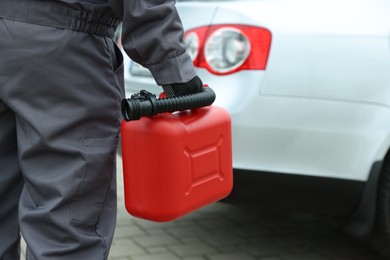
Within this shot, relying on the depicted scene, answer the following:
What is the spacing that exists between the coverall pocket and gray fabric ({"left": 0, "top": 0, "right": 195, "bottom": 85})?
26 cm

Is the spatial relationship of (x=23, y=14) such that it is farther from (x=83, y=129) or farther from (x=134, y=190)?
(x=134, y=190)

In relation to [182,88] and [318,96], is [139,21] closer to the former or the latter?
[182,88]

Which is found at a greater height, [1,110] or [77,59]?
[77,59]

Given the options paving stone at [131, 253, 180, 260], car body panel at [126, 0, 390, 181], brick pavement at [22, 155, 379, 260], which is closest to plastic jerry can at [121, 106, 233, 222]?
car body panel at [126, 0, 390, 181]

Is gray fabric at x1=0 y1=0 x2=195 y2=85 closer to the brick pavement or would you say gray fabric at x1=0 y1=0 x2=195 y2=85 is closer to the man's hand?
the man's hand

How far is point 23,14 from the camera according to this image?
74.9 inches

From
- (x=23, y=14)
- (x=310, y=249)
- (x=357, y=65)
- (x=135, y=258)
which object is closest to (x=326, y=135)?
(x=357, y=65)

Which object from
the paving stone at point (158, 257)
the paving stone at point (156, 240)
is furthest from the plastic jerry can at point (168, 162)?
the paving stone at point (156, 240)

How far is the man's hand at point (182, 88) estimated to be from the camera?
6.43 ft

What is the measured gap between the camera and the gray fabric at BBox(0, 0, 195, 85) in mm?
1865

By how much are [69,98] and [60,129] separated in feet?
0.29

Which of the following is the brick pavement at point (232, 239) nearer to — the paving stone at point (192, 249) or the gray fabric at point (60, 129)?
the paving stone at point (192, 249)

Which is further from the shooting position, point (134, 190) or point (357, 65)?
point (357, 65)

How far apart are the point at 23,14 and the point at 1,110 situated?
30 cm
